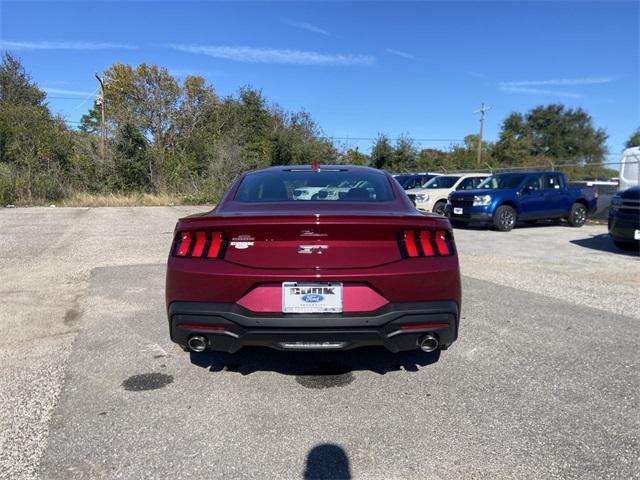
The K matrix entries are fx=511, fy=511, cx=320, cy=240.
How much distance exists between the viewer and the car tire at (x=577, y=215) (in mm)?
15469

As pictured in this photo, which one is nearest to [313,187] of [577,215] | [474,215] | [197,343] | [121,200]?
[197,343]

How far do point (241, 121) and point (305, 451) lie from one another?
116 feet

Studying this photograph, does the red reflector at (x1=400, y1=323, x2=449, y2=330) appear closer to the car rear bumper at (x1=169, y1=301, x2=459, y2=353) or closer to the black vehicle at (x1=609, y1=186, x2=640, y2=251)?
the car rear bumper at (x1=169, y1=301, x2=459, y2=353)

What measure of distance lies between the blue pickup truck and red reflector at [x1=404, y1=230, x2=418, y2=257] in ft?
37.8

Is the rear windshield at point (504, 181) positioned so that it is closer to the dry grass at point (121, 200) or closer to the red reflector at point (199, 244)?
the red reflector at point (199, 244)

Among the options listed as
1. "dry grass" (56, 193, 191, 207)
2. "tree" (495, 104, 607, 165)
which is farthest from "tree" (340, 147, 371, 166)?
"tree" (495, 104, 607, 165)

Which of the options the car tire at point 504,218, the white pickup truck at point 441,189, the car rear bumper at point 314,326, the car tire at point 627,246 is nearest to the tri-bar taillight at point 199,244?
the car rear bumper at point 314,326

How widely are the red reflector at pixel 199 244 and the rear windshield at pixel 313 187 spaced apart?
0.81 metres

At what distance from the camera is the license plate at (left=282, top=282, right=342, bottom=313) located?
10.2 feet

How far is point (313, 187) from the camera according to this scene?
4.32 m

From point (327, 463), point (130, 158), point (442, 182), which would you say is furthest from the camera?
point (130, 158)

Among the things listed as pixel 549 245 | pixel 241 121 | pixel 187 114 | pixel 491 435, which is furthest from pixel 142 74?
pixel 491 435

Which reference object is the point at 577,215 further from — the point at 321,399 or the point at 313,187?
the point at 321,399

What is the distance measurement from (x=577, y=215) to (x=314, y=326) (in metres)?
14.8
